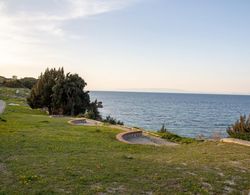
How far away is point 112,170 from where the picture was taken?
9.37 meters

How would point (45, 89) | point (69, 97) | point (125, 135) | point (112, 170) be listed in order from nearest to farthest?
point (112, 170) → point (125, 135) → point (69, 97) → point (45, 89)

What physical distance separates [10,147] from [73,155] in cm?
284

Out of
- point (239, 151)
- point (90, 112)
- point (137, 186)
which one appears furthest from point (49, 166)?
point (90, 112)

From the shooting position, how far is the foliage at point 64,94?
3800cm

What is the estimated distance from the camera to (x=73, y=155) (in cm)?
1155

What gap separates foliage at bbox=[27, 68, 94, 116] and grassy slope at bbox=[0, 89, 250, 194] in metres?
24.1

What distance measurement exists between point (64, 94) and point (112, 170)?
29.7 m

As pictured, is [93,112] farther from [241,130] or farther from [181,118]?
[181,118]

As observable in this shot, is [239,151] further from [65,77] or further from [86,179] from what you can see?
[65,77]

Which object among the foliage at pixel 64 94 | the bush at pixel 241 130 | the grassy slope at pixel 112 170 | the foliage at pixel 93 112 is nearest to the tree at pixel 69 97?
the foliage at pixel 64 94

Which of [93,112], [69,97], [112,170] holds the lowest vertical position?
[93,112]

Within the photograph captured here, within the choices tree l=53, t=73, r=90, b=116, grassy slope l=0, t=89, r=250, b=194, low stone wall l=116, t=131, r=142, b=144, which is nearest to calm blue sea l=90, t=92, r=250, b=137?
tree l=53, t=73, r=90, b=116

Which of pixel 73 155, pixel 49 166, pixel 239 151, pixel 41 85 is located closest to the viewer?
pixel 49 166

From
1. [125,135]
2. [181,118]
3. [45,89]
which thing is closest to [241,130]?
[125,135]
